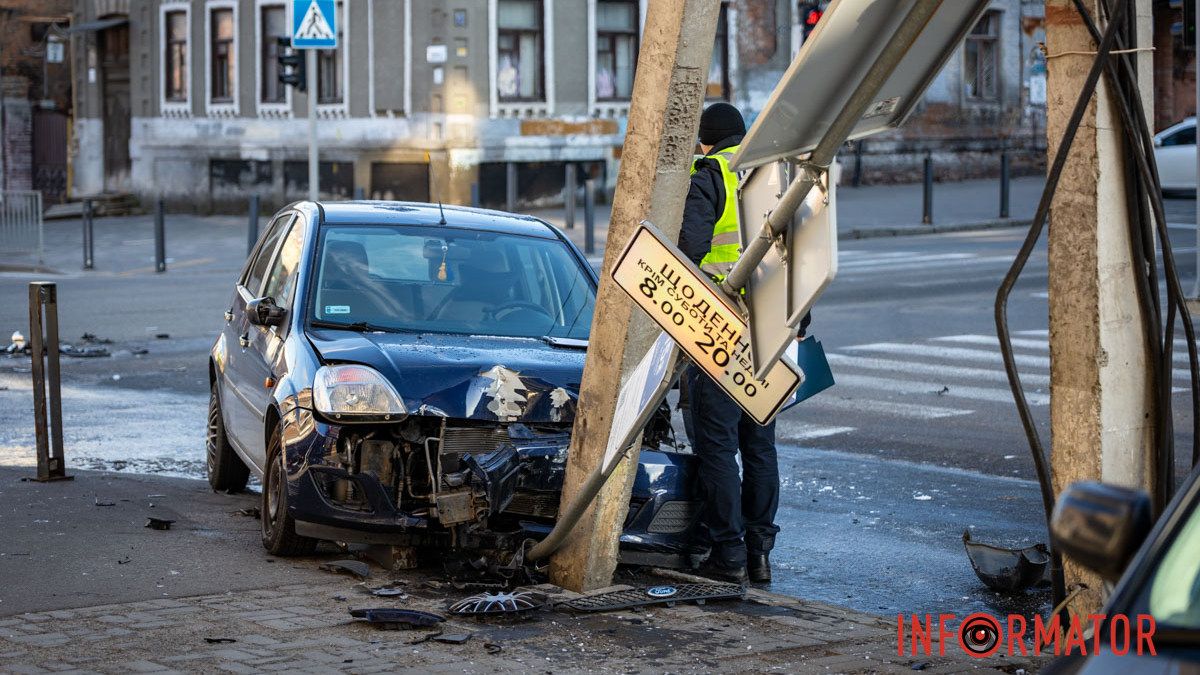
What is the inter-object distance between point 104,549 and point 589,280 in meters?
2.58

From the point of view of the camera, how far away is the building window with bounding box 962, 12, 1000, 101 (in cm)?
3925

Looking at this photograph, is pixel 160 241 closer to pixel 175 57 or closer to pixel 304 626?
pixel 175 57

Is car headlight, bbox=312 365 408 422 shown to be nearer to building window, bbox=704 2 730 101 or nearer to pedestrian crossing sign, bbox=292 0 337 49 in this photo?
pedestrian crossing sign, bbox=292 0 337 49

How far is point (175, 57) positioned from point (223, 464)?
29.6 meters

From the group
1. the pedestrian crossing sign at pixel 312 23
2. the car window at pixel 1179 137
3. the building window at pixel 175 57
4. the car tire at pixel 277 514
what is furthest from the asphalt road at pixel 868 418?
the building window at pixel 175 57

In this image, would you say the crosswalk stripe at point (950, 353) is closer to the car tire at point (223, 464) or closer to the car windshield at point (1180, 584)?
the car tire at point (223, 464)

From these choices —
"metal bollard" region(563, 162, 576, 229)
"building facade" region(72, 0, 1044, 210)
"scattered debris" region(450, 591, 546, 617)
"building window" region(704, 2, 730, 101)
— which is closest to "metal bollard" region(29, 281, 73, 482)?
"scattered debris" region(450, 591, 546, 617)

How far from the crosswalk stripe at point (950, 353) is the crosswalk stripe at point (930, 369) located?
0.32 meters

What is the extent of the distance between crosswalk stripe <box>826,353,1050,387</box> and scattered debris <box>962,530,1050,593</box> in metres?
5.70

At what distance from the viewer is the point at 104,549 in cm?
739

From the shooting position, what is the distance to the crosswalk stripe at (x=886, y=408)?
38.6ft

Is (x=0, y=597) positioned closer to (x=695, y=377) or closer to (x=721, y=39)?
(x=695, y=377)

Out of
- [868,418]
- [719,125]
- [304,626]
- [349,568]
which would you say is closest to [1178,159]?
[868,418]

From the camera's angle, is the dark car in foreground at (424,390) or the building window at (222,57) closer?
the dark car in foreground at (424,390)
